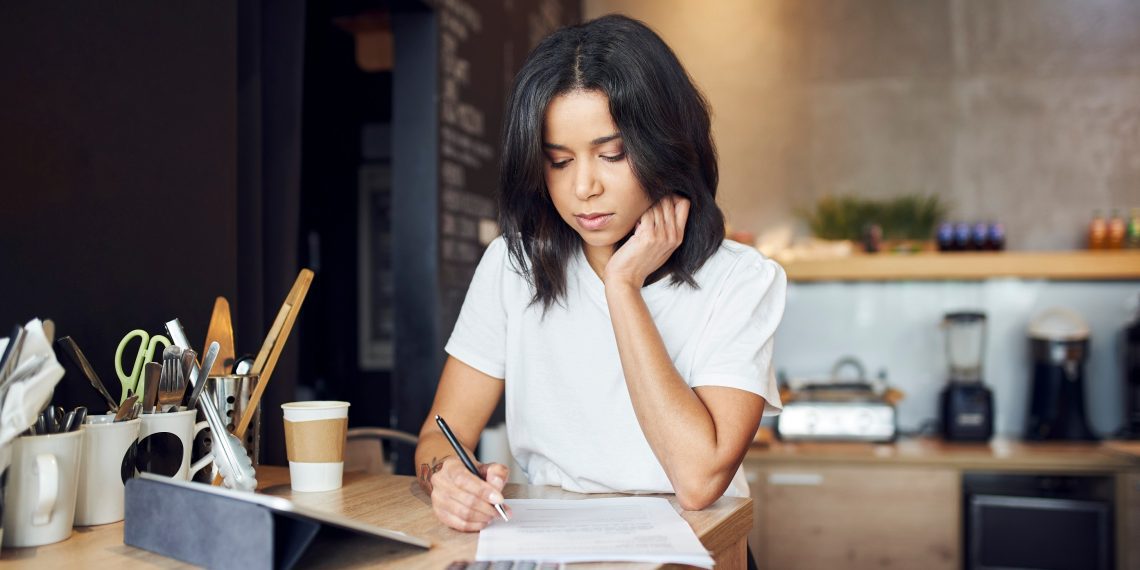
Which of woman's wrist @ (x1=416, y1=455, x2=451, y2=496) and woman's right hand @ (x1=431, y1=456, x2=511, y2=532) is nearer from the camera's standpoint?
woman's right hand @ (x1=431, y1=456, x2=511, y2=532)

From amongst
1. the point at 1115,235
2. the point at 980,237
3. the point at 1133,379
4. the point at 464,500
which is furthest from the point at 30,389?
the point at 1115,235

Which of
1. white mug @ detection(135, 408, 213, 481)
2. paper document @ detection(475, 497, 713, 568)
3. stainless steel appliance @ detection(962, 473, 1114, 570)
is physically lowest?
stainless steel appliance @ detection(962, 473, 1114, 570)

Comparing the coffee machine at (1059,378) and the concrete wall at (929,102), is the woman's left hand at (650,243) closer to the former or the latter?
the concrete wall at (929,102)

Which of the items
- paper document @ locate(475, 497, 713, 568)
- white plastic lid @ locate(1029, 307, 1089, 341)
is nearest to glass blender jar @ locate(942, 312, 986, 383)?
white plastic lid @ locate(1029, 307, 1089, 341)

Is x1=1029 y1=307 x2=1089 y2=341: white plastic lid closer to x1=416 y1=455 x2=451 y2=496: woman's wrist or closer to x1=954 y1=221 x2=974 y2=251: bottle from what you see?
Answer: x1=954 y1=221 x2=974 y2=251: bottle

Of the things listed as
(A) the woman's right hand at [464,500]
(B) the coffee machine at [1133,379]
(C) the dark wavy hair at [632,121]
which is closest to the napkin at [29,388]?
(A) the woman's right hand at [464,500]

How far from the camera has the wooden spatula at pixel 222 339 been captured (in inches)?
51.4

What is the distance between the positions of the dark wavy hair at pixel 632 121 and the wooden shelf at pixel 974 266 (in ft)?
7.23

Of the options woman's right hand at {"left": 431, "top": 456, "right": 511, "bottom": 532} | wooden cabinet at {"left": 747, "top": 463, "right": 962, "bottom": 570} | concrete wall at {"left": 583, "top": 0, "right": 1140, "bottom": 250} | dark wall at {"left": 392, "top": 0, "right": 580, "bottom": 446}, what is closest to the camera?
woman's right hand at {"left": 431, "top": 456, "right": 511, "bottom": 532}

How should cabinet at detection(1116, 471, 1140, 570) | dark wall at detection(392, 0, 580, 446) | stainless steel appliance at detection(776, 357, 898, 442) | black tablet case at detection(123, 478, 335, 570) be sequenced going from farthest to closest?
stainless steel appliance at detection(776, 357, 898, 442)
cabinet at detection(1116, 471, 1140, 570)
dark wall at detection(392, 0, 580, 446)
black tablet case at detection(123, 478, 335, 570)

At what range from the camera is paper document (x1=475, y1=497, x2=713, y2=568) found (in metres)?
0.93

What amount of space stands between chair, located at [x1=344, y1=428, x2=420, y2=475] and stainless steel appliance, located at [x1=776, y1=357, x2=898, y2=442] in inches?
68.6

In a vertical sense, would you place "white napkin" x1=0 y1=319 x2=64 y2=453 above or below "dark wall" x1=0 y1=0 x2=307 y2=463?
below

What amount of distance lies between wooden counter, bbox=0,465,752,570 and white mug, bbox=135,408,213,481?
83 millimetres
